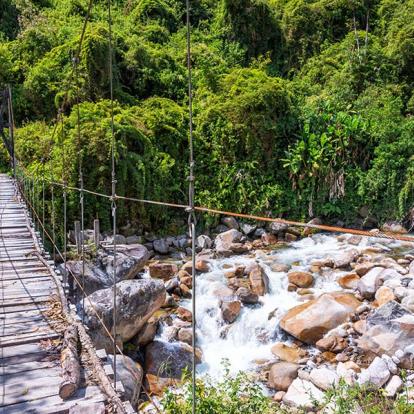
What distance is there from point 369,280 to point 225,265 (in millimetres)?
1985

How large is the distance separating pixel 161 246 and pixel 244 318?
245 cm

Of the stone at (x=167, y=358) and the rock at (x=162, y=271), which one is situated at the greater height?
the rock at (x=162, y=271)

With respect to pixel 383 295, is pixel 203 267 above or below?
below

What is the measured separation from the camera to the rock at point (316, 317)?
3.84 metres

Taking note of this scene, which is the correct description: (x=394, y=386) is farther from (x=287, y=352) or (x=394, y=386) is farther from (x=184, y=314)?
(x=184, y=314)

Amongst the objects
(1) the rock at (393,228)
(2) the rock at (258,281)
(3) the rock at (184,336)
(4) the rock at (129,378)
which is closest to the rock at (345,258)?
(2) the rock at (258,281)

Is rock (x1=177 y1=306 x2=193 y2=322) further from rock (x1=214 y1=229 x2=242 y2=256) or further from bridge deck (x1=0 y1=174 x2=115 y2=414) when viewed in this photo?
rock (x1=214 y1=229 x2=242 y2=256)

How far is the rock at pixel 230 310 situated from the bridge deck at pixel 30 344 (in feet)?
6.56

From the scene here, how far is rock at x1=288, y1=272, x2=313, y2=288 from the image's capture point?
4.91 m

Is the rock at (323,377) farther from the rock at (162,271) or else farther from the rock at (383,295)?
the rock at (162,271)

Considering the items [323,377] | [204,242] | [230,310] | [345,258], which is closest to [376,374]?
[323,377]

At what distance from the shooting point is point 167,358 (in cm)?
358

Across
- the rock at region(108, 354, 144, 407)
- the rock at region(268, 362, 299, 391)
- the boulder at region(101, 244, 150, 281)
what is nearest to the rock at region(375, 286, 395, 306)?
the rock at region(268, 362, 299, 391)

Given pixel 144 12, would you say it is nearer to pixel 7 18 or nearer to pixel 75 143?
pixel 7 18
